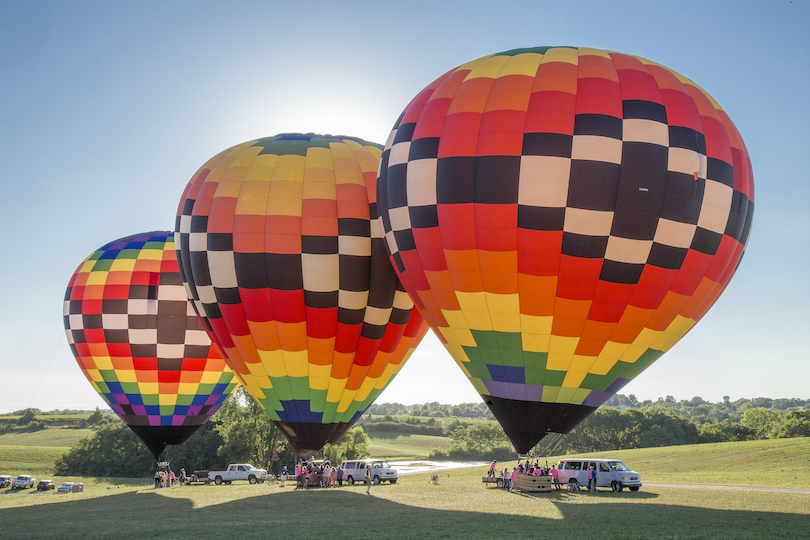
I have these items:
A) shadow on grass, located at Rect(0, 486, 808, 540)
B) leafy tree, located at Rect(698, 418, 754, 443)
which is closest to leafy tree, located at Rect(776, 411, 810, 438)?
leafy tree, located at Rect(698, 418, 754, 443)

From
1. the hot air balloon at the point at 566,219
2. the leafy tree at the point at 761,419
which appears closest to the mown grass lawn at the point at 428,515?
the hot air balloon at the point at 566,219

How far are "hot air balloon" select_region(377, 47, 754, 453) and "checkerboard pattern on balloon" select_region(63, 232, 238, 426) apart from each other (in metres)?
10.6

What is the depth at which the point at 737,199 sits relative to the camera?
428 inches

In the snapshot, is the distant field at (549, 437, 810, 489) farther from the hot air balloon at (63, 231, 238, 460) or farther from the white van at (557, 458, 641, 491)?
the hot air balloon at (63, 231, 238, 460)

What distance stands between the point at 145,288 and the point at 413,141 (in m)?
11.9

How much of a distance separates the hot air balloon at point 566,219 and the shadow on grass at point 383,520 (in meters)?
2.03

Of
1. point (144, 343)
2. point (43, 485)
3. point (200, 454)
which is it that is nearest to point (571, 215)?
point (144, 343)

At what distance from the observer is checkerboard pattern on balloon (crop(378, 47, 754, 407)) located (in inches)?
395

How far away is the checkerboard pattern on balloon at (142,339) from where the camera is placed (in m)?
18.9

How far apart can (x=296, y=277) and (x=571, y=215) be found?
6707 millimetres

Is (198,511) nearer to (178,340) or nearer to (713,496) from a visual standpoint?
(178,340)

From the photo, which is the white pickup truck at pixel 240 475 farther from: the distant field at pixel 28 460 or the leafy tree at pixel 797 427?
the leafy tree at pixel 797 427

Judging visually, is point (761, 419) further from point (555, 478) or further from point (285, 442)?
point (555, 478)

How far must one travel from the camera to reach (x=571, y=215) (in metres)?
9.96
